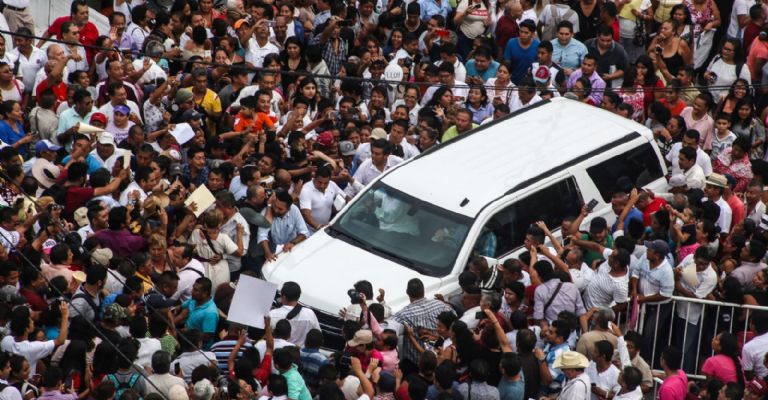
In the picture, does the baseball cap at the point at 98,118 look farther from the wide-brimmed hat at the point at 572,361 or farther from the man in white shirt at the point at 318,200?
the wide-brimmed hat at the point at 572,361

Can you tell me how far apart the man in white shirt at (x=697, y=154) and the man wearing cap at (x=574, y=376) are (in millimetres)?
5367

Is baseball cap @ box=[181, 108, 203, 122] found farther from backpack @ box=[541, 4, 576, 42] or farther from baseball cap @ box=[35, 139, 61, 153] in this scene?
backpack @ box=[541, 4, 576, 42]

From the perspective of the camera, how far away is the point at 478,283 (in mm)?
14195

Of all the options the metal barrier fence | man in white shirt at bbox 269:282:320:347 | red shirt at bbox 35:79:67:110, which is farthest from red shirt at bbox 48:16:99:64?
the metal barrier fence

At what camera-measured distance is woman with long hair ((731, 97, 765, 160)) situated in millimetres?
18781

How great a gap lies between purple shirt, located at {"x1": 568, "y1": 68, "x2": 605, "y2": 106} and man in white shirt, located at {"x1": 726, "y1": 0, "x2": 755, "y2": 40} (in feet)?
9.10

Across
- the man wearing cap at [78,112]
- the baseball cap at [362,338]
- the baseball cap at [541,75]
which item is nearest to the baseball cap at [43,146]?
the man wearing cap at [78,112]

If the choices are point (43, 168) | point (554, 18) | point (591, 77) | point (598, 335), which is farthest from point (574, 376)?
point (554, 18)

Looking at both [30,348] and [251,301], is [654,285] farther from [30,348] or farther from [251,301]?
[30,348]

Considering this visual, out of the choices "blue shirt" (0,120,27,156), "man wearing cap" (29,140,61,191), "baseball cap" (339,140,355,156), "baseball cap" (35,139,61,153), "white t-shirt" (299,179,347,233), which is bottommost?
"white t-shirt" (299,179,347,233)

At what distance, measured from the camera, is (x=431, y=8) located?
20.8 meters

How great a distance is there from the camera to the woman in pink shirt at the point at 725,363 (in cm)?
1323

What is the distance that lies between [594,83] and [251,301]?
25.4 ft

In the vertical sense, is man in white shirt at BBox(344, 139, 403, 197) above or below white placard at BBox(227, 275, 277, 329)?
below
